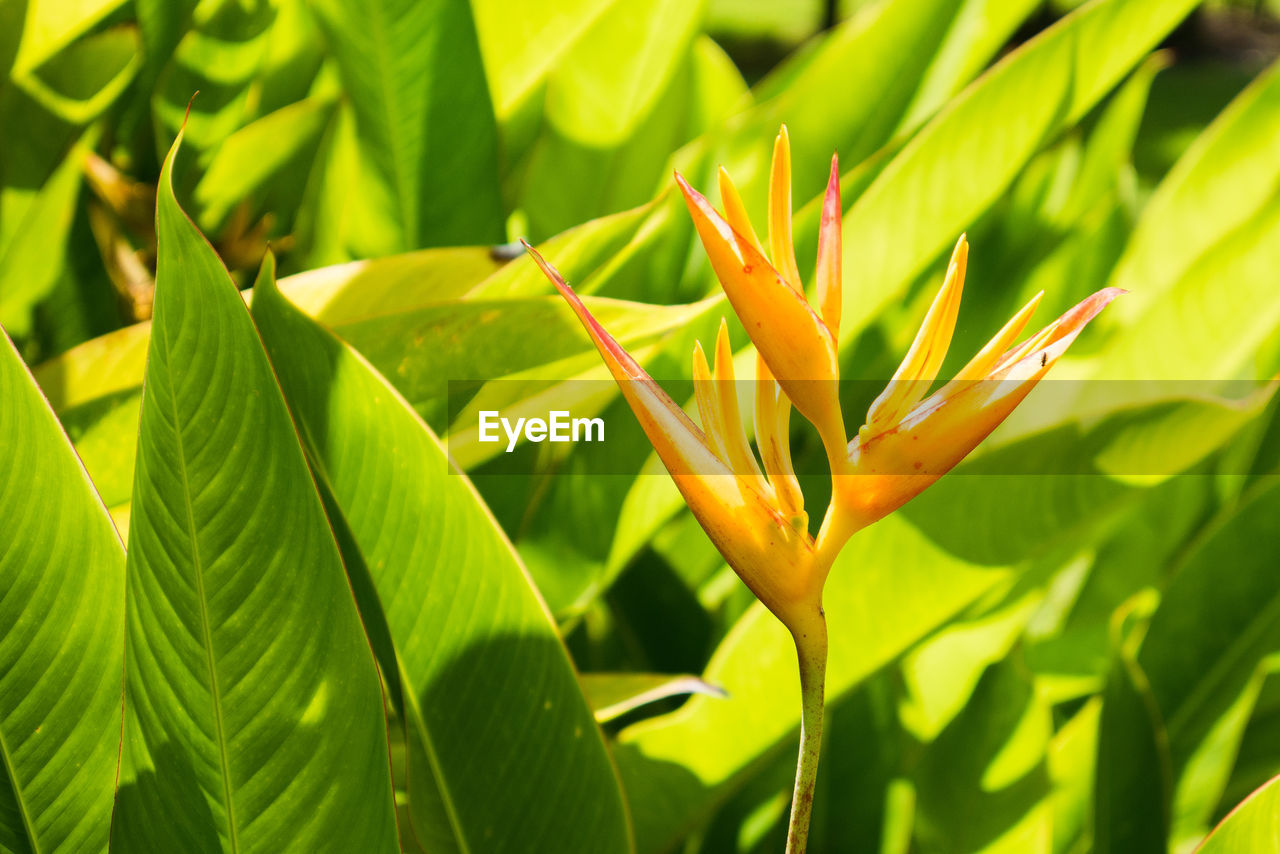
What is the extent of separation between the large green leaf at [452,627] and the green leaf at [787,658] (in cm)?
9

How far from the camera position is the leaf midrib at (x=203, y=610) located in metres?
0.28

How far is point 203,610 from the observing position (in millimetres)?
293

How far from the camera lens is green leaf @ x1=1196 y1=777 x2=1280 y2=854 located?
0.34m

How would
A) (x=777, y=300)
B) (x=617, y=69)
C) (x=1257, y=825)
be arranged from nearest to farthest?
(x=777, y=300) → (x=1257, y=825) → (x=617, y=69)

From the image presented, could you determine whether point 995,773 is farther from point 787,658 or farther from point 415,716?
point 415,716

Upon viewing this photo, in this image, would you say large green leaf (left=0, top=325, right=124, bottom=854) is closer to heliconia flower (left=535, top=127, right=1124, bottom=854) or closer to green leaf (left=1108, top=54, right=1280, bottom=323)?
heliconia flower (left=535, top=127, right=1124, bottom=854)

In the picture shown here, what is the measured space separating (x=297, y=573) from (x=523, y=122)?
1.71ft

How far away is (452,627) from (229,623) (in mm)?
89

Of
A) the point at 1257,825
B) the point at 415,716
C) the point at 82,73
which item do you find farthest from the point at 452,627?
the point at 82,73

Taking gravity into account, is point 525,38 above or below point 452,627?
above

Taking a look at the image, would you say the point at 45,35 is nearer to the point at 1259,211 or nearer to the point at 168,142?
the point at 168,142

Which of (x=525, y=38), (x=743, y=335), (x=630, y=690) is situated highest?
(x=525, y=38)

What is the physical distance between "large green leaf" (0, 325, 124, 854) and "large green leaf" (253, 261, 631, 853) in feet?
0.25

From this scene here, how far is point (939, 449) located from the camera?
249mm
